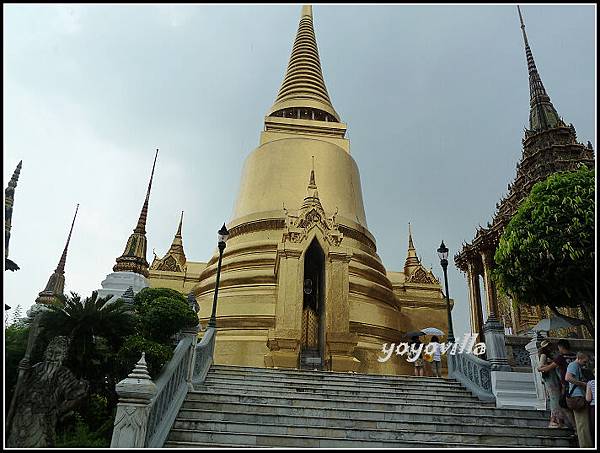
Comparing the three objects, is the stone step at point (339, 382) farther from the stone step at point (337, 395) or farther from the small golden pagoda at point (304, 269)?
the small golden pagoda at point (304, 269)

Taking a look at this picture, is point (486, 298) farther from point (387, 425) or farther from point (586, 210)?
point (387, 425)

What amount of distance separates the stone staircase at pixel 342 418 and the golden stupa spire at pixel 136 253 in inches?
297

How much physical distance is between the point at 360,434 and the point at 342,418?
0.49 meters

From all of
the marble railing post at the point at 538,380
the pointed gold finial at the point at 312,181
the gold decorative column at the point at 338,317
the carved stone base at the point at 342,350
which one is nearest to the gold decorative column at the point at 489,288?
the pointed gold finial at the point at 312,181

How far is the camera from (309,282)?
15.8 meters

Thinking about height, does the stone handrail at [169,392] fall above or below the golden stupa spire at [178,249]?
below

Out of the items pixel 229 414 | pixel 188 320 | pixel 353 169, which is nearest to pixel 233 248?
pixel 353 169

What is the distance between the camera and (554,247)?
9062 mm

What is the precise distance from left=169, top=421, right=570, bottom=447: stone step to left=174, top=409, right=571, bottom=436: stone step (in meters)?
0.16

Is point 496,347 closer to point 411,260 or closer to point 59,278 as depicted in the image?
point 411,260

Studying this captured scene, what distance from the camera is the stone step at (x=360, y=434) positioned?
675 centimetres

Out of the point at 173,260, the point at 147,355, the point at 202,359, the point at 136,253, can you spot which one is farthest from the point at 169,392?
the point at 173,260

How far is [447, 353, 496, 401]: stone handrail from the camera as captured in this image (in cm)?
913

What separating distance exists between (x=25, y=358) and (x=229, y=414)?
3093 mm
